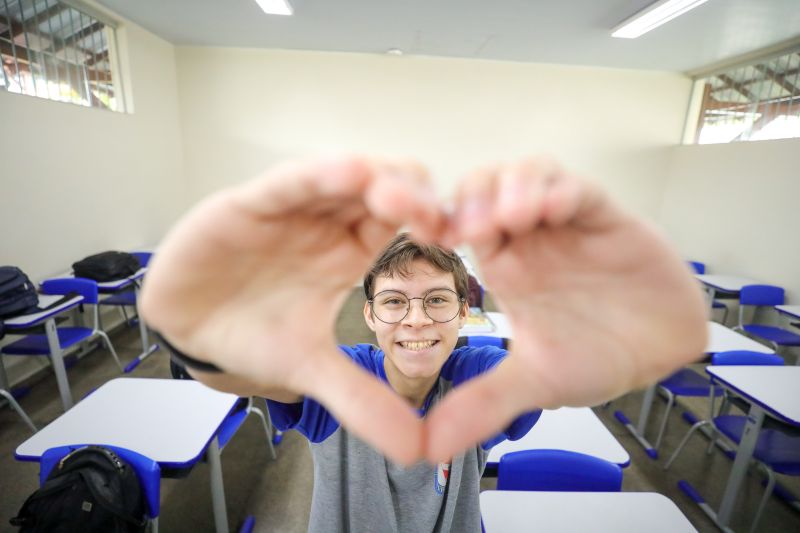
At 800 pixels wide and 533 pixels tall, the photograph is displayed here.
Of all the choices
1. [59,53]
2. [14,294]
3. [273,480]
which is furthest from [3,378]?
[59,53]

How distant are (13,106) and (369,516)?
13.6 feet

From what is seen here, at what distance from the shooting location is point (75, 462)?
132 centimetres

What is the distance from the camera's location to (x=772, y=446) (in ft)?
6.55

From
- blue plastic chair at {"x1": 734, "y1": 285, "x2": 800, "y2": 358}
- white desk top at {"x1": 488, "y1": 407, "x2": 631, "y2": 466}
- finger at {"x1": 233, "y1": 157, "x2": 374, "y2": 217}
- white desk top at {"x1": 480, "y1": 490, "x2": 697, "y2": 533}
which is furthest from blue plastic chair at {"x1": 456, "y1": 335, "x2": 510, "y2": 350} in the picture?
blue plastic chair at {"x1": 734, "y1": 285, "x2": 800, "y2": 358}

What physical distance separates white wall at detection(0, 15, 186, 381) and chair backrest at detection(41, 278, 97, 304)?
25cm

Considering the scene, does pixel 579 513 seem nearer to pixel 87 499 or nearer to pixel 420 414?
pixel 420 414

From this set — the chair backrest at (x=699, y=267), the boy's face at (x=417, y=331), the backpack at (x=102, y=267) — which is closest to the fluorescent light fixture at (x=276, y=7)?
the backpack at (x=102, y=267)

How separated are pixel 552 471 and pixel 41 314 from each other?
3268mm

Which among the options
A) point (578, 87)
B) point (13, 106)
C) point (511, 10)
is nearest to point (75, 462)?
point (13, 106)

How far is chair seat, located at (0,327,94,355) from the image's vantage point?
2611mm

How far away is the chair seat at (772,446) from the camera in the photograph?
73.0 inches

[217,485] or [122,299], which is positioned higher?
[122,299]

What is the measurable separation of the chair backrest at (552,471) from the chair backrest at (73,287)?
3.38m

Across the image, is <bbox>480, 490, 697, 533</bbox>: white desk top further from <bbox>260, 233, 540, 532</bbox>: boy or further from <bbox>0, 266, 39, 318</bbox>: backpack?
<bbox>0, 266, 39, 318</bbox>: backpack
